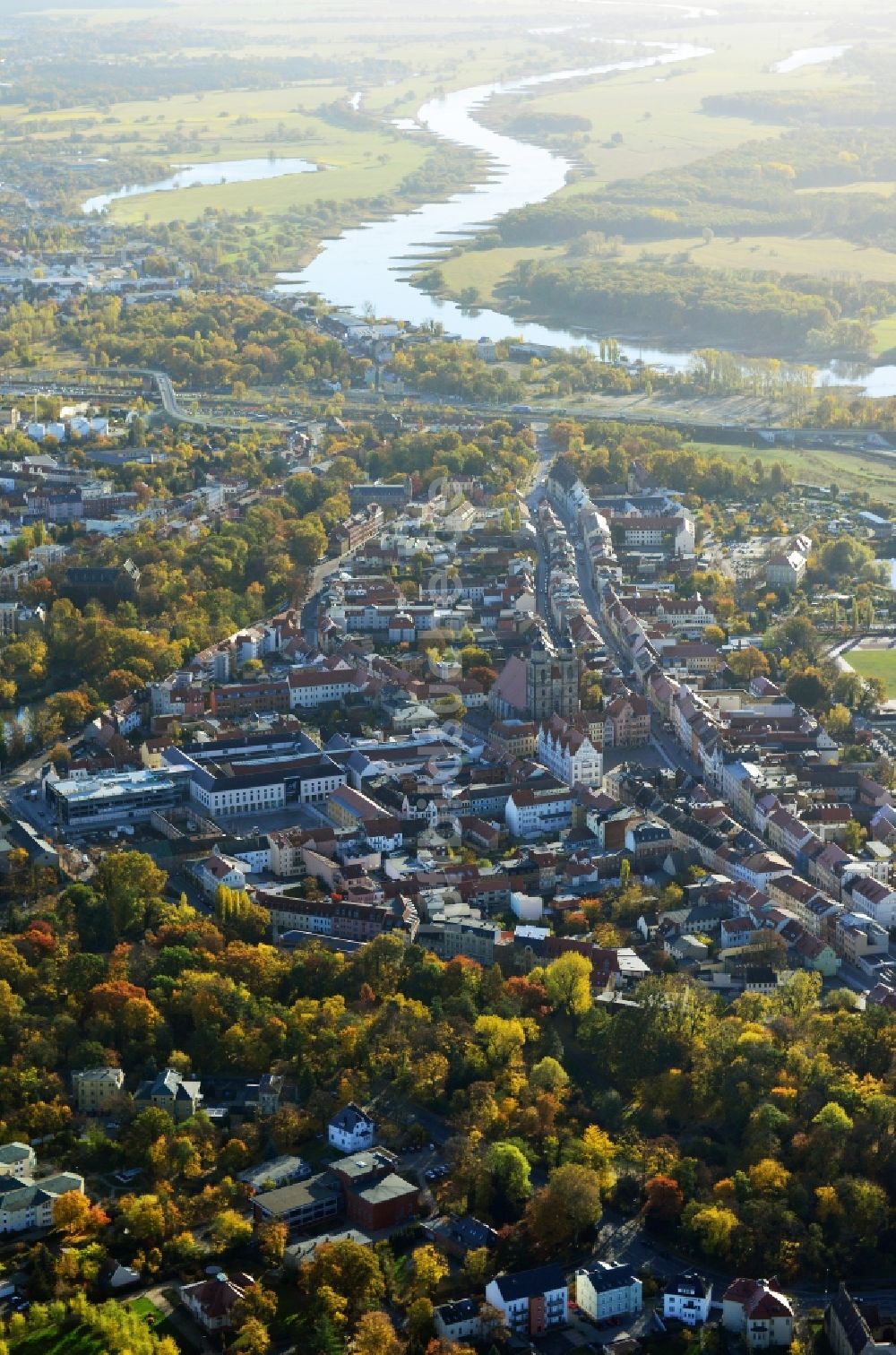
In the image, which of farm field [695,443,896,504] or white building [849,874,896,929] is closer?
white building [849,874,896,929]

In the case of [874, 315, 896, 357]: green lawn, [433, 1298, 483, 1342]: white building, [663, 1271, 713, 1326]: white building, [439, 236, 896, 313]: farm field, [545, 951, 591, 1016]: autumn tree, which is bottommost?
[874, 315, 896, 357]: green lawn

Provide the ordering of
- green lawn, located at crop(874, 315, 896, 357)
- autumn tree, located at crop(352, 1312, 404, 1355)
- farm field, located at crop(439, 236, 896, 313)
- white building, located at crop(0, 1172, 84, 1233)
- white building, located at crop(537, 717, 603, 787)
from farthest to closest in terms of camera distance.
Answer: farm field, located at crop(439, 236, 896, 313)
green lawn, located at crop(874, 315, 896, 357)
white building, located at crop(537, 717, 603, 787)
white building, located at crop(0, 1172, 84, 1233)
autumn tree, located at crop(352, 1312, 404, 1355)

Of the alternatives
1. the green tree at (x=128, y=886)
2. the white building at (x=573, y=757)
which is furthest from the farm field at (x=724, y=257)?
the green tree at (x=128, y=886)

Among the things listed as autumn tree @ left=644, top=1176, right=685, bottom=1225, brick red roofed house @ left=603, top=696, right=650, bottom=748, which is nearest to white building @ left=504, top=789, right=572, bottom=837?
brick red roofed house @ left=603, top=696, right=650, bottom=748

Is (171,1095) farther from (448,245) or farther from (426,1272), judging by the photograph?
(448,245)

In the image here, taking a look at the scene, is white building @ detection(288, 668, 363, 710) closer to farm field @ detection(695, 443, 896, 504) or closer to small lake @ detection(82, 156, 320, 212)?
farm field @ detection(695, 443, 896, 504)

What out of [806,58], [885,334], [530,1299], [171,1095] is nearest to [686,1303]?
[530,1299]

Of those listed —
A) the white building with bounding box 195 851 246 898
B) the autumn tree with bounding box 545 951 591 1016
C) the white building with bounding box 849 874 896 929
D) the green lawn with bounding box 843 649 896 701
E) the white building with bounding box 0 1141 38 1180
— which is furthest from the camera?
the green lawn with bounding box 843 649 896 701
